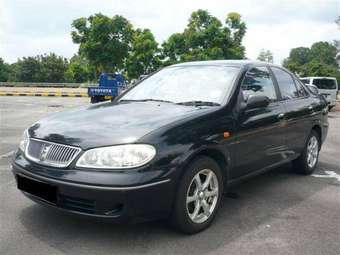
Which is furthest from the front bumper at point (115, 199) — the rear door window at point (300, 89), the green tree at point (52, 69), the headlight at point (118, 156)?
the green tree at point (52, 69)

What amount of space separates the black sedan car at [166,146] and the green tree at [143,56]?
102ft

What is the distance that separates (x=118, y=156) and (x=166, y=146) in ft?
1.31

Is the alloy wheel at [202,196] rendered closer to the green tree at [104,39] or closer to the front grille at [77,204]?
the front grille at [77,204]

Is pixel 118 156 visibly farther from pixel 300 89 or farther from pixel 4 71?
pixel 4 71

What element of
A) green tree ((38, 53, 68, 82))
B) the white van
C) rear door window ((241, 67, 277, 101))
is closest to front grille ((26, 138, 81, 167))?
rear door window ((241, 67, 277, 101))

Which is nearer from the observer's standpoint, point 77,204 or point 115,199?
point 115,199

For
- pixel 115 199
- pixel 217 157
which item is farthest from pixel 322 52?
pixel 115 199

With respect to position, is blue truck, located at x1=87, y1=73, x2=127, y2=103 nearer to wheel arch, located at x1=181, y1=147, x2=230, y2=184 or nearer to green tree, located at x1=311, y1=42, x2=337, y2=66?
wheel arch, located at x1=181, y1=147, x2=230, y2=184

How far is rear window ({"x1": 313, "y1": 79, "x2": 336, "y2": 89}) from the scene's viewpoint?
59.8 ft

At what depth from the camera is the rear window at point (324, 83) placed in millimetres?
18219

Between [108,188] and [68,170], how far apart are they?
374 millimetres

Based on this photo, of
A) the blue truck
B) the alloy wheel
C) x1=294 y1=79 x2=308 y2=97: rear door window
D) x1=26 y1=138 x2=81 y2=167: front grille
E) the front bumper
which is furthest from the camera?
the blue truck

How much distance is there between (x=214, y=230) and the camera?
3564 mm

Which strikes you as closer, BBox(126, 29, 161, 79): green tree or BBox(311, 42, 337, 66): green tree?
BBox(126, 29, 161, 79): green tree
